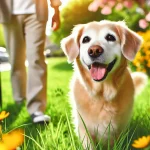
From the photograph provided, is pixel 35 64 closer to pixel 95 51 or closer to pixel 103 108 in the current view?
pixel 103 108

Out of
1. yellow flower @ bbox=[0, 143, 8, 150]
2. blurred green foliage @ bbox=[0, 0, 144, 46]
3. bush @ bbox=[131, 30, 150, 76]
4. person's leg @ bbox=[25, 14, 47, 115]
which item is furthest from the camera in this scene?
blurred green foliage @ bbox=[0, 0, 144, 46]

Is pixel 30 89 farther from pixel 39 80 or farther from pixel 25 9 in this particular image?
pixel 25 9

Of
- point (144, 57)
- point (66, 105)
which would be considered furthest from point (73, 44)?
point (144, 57)

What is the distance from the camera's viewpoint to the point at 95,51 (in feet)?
8.89

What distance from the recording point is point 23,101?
5.51m

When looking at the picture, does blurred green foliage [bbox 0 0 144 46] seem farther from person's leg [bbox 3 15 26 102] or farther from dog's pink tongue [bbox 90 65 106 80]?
dog's pink tongue [bbox 90 65 106 80]

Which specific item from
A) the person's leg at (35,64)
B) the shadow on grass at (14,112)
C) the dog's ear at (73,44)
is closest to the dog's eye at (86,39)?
the dog's ear at (73,44)

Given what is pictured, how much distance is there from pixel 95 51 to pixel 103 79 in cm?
28

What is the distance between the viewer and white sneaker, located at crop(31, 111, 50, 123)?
429 centimetres

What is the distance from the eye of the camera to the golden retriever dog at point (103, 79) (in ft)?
9.48

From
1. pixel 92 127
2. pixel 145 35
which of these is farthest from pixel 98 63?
pixel 145 35

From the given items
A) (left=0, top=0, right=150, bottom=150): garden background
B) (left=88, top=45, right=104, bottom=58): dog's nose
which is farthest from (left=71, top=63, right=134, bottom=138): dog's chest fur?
(left=88, top=45, right=104, bottom=58): dog's nose

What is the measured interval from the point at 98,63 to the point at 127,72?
0.31 m

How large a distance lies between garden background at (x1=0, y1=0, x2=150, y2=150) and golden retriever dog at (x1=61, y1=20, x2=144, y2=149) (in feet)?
0.49
